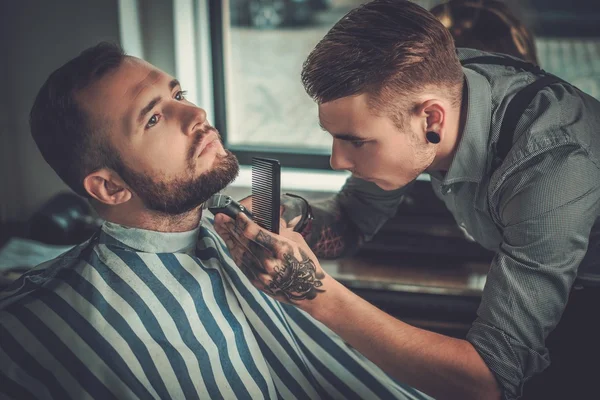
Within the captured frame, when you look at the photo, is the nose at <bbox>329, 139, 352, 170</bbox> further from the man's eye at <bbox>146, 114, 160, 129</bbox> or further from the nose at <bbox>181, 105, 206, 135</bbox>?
the man's eye at <bbox>146, 114, 160, 129</bbox>

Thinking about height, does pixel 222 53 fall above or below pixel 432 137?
below

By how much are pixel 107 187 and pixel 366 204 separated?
89 cm

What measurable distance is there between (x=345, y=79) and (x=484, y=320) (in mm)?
683

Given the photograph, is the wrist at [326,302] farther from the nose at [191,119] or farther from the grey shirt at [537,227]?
the nose at [191,119]

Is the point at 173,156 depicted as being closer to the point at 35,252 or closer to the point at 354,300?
the point at 354,300

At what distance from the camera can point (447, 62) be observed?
5.32ft

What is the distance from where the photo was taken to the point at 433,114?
1616 millimetres

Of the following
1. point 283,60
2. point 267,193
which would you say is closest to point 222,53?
point 283,60

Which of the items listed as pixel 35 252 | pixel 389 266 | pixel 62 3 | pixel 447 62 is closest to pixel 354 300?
pixel 447 62

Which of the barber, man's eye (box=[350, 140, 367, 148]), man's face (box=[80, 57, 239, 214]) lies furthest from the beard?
man's eye (box=[350, 140, 367, 148])

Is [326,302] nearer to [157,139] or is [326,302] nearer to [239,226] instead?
[239,226]

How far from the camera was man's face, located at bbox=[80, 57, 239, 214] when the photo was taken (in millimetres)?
1550

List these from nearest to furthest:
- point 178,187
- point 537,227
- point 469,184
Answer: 1. point 537,227
2. point 178,187
3. point 469,184

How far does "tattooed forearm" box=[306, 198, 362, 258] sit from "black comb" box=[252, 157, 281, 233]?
0.41 meters
